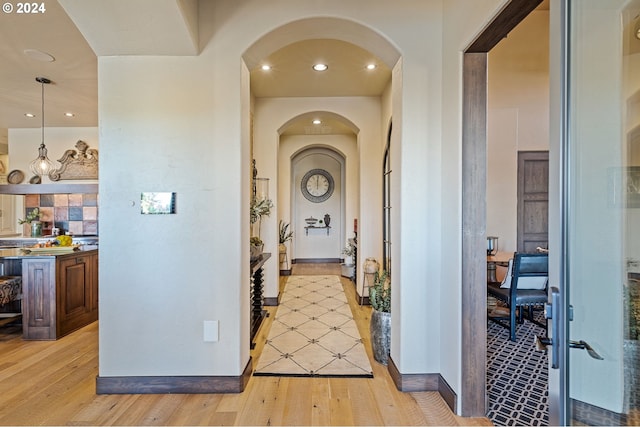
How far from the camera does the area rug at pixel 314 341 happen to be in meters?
2.51

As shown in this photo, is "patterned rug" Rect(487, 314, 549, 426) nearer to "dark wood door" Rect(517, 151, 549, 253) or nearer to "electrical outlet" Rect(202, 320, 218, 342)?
"dark wood door" Rect(517, 151, 549, 253)

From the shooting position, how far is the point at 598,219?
3.87 ft

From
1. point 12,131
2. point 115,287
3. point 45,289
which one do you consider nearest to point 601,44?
point 115,287

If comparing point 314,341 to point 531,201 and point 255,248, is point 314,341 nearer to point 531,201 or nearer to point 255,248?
point 255,248

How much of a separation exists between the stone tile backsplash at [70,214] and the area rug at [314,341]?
163 inches

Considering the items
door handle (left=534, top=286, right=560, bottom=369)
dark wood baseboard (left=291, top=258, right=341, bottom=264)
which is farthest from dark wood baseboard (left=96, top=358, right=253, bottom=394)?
dark wood baseboard (left=291, top=258, right=341, bottom=264)

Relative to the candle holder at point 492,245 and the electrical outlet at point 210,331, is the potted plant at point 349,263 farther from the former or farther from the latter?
the electrical outlet at point 210,331

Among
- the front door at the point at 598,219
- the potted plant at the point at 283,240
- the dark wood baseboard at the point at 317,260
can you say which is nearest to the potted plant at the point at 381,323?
the front door at the point at 598,219

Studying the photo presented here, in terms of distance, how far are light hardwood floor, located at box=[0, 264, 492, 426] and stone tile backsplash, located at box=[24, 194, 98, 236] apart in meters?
3.81

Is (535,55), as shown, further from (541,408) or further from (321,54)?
(541,408)

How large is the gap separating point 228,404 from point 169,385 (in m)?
0.48

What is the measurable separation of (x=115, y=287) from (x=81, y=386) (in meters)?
0.83

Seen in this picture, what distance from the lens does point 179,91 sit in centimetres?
220

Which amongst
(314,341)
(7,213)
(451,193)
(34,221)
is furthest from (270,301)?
(7,213)
